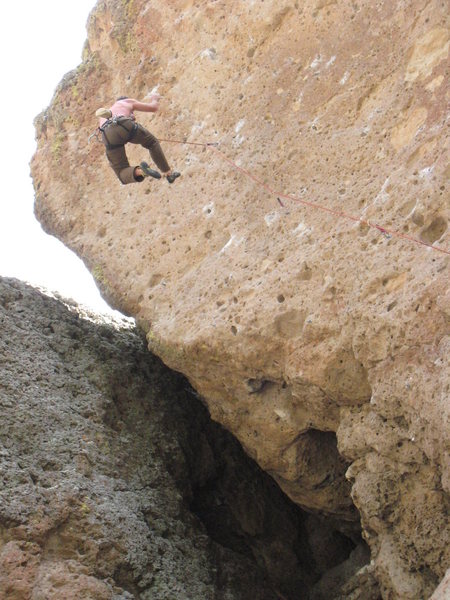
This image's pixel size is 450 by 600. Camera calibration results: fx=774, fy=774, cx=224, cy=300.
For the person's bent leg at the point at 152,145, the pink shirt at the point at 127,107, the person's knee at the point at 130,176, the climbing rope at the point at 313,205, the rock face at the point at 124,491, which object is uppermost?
the climbing rope at the point at 313,205

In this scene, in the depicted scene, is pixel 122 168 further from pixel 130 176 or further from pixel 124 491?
pixel 124 491

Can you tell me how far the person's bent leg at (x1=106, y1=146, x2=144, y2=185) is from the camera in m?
7.33

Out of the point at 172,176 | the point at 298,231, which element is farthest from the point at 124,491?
the point at 172,176

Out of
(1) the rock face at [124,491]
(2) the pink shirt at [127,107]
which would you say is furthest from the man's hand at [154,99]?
(1) the rock face at [124,491]

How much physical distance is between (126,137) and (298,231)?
192cm

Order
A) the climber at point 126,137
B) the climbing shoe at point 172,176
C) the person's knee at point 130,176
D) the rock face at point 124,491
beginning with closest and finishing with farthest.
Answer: the rock face at point 124,491 → the climber at point 126,137 → the person's knee at point 130,176 → the climbing shoe at point 172,176

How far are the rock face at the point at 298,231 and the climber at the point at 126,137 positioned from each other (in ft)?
1.97

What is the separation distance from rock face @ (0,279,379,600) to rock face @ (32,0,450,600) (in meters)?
0.75

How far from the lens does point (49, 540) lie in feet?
20.1

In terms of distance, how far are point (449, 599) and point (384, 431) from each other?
185 cm

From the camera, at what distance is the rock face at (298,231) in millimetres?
5645

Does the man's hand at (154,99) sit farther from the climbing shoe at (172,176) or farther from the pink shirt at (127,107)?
the climbing shoe at (172,176)

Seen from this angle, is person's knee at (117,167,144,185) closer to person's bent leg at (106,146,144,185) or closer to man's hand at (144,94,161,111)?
person's bent leg at (106,146,144,185)

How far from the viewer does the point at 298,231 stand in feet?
21.8
